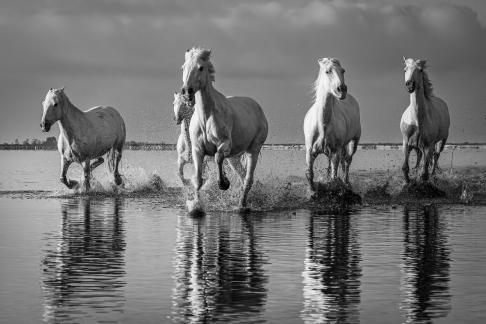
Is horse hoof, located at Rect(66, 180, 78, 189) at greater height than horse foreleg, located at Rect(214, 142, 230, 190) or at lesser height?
lesser

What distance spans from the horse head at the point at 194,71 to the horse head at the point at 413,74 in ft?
23.3

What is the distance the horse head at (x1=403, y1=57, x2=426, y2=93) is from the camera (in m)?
23.7

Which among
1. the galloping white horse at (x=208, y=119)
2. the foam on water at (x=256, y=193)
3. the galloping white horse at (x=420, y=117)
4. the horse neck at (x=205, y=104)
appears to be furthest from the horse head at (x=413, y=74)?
the horse neck at (x=205, y=104)

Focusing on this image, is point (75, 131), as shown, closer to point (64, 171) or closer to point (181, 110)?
point (64, 171)

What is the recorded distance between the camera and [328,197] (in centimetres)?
2116

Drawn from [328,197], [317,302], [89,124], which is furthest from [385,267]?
[89,124]

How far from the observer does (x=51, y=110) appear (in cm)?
2391

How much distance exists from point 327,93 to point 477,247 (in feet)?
26.5

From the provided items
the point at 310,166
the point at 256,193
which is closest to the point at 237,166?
the point at 256,193

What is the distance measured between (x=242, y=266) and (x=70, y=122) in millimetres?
14109

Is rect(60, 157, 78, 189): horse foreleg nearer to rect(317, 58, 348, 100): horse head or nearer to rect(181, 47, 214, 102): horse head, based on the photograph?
rect(317, 58, 348, 100): horse head

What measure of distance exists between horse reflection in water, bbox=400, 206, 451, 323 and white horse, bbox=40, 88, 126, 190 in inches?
387

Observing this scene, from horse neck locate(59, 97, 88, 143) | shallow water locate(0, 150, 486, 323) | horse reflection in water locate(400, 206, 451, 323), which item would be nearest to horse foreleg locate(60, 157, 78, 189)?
horse neck locate(59, 97, 88, 143)

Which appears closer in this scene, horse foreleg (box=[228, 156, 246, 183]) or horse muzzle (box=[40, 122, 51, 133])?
horse foreleg (box=[228, 156, 246, 183])
